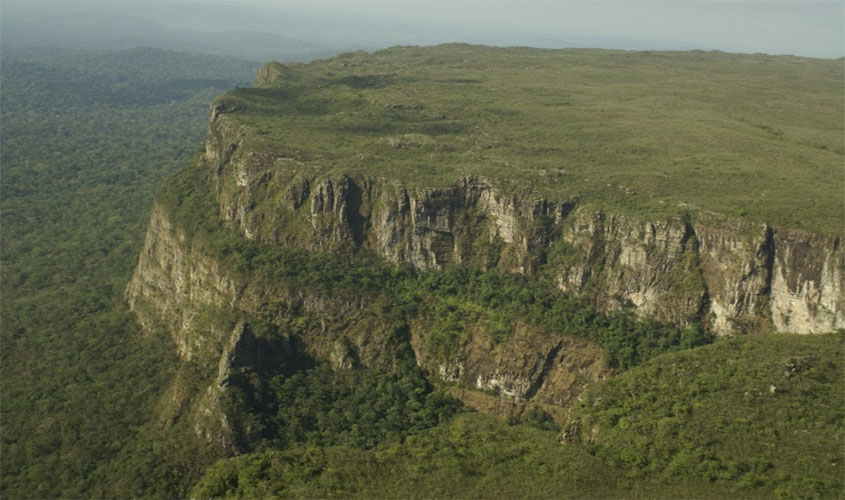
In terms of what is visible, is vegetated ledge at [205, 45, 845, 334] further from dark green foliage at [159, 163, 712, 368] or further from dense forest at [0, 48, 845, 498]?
dense forest at [0, 48, 845, 498]

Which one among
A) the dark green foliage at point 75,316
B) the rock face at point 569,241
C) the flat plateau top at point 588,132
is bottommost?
the dark green foliage at point 75,316

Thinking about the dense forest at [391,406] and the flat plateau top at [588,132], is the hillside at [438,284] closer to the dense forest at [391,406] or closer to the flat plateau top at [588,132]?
the dense forest at [391,406]

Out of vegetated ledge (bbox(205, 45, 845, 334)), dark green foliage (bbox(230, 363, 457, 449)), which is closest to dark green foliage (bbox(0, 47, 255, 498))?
dark green foliage (bbox(230, 363, 457, 449))

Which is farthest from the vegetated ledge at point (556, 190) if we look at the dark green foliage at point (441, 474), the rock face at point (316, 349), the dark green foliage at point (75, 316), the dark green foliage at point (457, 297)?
the dark green foliage at point (441, 474)

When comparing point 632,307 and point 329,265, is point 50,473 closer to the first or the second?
point 329,265

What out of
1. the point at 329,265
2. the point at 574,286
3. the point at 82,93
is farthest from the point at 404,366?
the point at 82,93

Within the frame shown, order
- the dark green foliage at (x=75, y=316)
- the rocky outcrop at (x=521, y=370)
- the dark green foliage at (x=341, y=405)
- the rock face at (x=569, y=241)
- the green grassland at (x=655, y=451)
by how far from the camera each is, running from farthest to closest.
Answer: the rocky outcrop at (x=521, y=370) → the dark green foliage at (x=341, y=405) → the rock face at (x=569, y=241) → the dark green foliage at (x=75, y=316) → the green grassland at (x=655, y=451)

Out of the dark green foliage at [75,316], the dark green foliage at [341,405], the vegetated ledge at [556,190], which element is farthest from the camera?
the vegetated ledge at [556,190]
